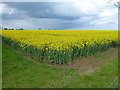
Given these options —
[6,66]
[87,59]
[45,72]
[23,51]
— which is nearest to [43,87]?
[45,72]

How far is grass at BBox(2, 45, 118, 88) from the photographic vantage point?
7.61m

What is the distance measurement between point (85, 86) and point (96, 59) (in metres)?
4.92

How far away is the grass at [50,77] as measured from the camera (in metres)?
7.61

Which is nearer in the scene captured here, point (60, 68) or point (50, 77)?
point (50, 77)

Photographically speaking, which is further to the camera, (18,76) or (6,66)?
(6,66)

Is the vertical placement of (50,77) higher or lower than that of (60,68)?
lower

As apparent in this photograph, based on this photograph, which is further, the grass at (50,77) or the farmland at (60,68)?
the farmland at (60,68)

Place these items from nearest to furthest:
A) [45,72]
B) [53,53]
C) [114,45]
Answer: [45,72] → [53,53] → [114,45]

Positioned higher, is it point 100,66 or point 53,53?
point 53,53

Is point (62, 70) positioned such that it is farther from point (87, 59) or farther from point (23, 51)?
point (23, 51)

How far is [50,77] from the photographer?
27.9 feet

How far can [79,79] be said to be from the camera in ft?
27.1

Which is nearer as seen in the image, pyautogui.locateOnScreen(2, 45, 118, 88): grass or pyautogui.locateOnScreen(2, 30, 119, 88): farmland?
pyautogui.locateOnScreen(2, 45, 118, 88): grass

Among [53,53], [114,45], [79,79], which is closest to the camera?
[79,79]
